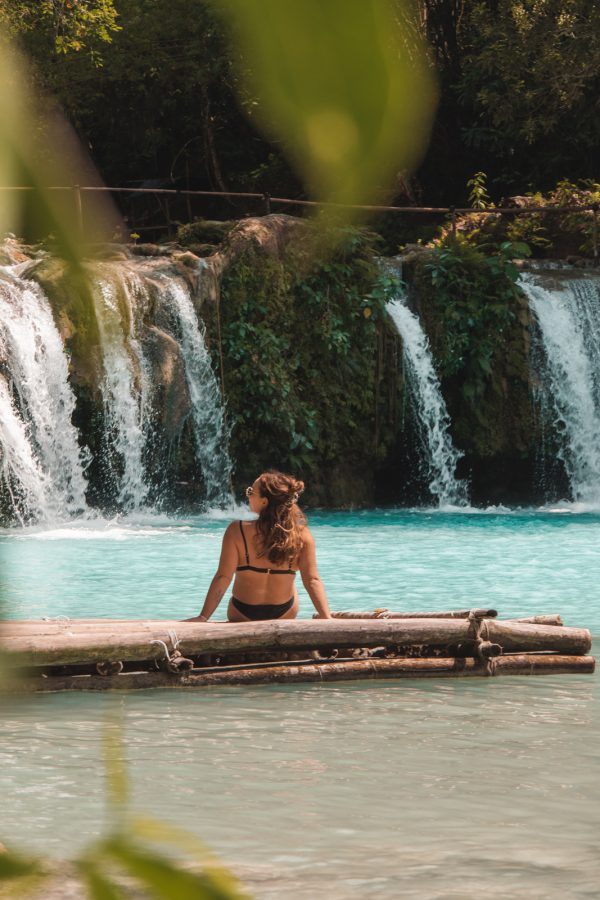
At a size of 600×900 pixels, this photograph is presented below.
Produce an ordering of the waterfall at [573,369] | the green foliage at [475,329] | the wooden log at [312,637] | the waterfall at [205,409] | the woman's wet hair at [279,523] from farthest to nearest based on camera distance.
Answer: the waterfall at [573,369] < the green foliage at [475,329] < the waterfall at [205,409] < the woman's wet hair at [279,523] < the wooden log at [312,637]

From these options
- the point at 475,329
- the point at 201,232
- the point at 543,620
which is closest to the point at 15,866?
the point at 543,620

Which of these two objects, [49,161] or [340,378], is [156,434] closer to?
[340,378]

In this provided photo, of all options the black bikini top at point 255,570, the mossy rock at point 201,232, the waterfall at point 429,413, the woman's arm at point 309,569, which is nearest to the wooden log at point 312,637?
the woman's arm at point 309,569

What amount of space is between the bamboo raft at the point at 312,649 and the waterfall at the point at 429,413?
12.3m

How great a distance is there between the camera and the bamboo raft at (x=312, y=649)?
7559 millimetres

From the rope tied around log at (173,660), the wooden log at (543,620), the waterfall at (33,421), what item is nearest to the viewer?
the rope tied around log at (173,660)

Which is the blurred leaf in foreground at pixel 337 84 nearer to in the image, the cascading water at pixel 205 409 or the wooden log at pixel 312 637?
the wooden log at pixel 312 637

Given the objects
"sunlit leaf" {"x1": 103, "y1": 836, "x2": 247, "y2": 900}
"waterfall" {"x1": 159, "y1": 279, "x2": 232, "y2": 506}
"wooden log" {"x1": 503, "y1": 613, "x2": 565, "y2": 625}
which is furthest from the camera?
"waterfall" {"x1": 159, "y1": 279, "x2": 232, "y2": 506}

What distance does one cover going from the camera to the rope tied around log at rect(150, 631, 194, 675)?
762cm

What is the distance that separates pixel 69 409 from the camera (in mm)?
18406

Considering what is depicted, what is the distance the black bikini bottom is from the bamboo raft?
22 cm

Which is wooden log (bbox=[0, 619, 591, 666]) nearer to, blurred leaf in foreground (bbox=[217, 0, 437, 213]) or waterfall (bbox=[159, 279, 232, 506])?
blurred leaf in foreground (bbox=[217, 0, 437, 213])

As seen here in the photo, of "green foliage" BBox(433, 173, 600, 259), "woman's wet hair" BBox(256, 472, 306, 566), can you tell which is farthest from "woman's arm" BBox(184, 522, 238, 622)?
"green foliage" BBox(433, 173, 600, 259)

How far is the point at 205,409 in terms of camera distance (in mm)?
19547
